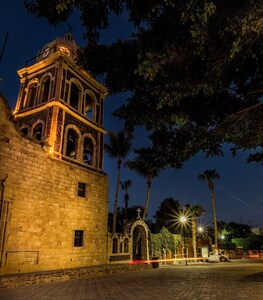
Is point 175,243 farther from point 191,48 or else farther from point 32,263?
point 191,48

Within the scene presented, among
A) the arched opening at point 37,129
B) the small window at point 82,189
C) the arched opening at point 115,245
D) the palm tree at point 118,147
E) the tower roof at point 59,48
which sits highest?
the tower roof at point 59,48

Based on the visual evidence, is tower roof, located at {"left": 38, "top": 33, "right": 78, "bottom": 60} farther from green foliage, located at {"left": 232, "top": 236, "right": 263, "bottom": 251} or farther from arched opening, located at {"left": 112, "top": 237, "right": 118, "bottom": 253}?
green foliage, located at {"left": 232, "top": 236, "right": 263, "bottom": 251}

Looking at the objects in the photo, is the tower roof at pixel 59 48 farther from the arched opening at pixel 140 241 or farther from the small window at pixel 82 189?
the arched opening at pixel 140 241

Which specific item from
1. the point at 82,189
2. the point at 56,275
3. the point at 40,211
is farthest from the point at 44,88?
the point at 56,275

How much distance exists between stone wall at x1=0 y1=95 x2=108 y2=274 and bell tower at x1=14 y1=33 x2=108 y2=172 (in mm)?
1549

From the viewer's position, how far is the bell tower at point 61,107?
18672 mm

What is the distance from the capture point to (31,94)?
22.1 m

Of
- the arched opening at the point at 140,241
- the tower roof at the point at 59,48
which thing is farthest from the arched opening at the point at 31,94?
the arched opening at the point at 140,241

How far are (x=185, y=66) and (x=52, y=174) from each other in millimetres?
11754

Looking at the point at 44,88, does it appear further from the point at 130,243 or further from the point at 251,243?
the point at 251,243

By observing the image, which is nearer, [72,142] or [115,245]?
[115,245]

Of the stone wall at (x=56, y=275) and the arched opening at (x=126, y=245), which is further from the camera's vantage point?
the arched opening at (x=126, y=245)

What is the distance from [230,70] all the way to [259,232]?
7803cm

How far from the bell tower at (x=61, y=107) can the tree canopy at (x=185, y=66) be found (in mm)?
9899
